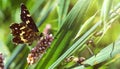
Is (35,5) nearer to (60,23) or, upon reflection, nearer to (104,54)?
(60,23)

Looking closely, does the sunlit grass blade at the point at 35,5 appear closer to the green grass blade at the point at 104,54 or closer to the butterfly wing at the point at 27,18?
the butterfly wing at the point at 27,18

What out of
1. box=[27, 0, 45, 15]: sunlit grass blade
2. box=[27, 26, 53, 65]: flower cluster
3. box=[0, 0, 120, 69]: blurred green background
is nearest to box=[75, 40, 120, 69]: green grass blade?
box=[0, 0, 120, 69]: blurred green background

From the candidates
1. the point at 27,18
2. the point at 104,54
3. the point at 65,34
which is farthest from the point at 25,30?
the point at 104,54

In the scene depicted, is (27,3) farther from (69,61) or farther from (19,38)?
(69,61)

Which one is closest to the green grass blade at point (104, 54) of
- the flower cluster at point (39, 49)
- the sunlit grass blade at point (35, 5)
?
the flower cluster at point (39, 49)

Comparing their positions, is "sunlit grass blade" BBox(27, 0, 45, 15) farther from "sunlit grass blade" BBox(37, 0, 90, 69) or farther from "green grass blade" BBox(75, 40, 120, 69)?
"green grass blade" BBox(75, 40, 120, 69)

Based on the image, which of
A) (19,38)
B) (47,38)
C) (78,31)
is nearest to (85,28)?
(78,31)
